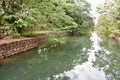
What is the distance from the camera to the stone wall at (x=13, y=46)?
1232cm

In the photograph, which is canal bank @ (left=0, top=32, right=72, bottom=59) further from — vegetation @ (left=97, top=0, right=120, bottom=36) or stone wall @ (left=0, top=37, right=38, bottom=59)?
vegetation @ (left=97, top=0, right=120, bottom=36)

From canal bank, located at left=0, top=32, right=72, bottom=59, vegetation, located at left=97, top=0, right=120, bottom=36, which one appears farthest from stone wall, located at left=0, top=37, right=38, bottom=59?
vegetation, located at left=97, top=0, right=120, bottom=36

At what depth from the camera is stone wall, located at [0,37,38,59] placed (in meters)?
12.3

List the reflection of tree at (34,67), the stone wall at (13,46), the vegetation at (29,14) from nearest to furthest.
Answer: the reflection of tree at (34,67), the stone wall at (13,46), the vegetation at (29,14)

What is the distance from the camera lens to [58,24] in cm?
1861

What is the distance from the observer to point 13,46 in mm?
13430

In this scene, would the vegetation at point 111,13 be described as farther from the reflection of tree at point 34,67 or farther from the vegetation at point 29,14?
the reflection of tree at point 34,67

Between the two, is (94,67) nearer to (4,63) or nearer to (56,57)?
(56,57)

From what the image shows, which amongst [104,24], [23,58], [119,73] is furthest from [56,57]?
[104,24]

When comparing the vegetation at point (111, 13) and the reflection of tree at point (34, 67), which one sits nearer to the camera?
the reflection of tree at point (34, 67)

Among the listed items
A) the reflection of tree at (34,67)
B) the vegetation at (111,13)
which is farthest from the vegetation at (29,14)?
the vegetation at (111,13)

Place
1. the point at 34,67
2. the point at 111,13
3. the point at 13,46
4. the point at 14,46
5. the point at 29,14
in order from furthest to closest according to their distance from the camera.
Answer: the point at 111,13 < the point at 29,14 < the point at 14,46 < the point at 13,46 < the point at 34,67

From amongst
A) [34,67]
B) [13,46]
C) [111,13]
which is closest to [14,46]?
[13,46]

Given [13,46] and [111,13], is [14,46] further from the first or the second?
[111,13]
